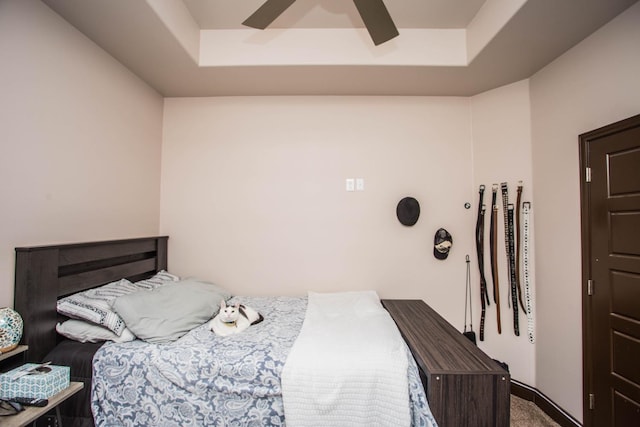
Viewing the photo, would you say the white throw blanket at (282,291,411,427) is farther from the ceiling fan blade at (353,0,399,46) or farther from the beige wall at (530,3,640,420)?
the ceiling fan blade at (353,0,399,46)

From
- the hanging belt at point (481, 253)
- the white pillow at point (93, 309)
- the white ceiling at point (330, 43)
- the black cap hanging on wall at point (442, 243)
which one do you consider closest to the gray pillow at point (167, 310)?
the white pillow at point (93, 309)

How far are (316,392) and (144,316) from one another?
3.54 feet

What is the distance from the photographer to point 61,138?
160cm

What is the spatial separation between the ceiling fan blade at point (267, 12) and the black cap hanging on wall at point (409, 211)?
5.68ft

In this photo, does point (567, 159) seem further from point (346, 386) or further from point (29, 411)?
point (29, 411)

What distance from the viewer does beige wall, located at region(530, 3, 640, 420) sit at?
1.53 m

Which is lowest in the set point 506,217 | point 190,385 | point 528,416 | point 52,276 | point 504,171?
point 528,416

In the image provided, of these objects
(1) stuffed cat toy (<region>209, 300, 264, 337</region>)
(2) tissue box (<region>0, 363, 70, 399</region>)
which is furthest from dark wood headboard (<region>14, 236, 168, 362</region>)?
(1) stuffed cat toy (<region>209, 300, 264, 337</region>)

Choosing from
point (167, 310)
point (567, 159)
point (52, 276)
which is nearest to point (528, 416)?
point (567, 159)

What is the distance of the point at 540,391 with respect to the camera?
205 centimetres

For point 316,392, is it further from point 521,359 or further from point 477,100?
point 477,100

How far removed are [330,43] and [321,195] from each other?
1.24m

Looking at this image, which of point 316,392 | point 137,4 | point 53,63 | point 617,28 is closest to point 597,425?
point 316,392

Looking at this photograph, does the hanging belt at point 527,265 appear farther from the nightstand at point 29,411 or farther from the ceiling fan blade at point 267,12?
the nightstand at point 29,411
